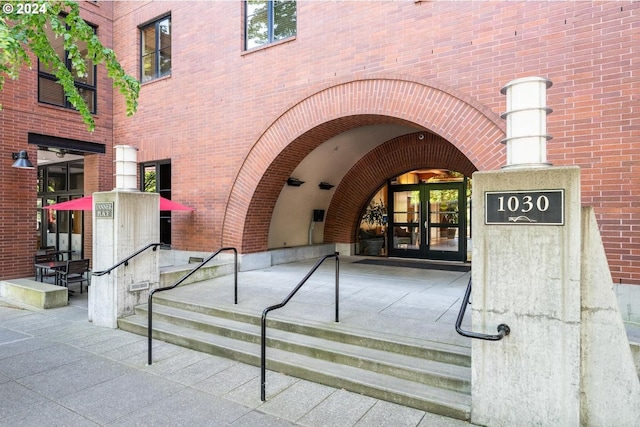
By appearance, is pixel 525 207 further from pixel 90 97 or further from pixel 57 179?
pixel 57 179

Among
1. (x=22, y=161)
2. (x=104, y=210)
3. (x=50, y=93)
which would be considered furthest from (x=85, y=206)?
(x=50, y=93)

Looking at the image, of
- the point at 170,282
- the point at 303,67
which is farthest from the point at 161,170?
the point at 303,67

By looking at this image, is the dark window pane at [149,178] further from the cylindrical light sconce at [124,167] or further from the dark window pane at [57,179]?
the dark window pane at [57,179]

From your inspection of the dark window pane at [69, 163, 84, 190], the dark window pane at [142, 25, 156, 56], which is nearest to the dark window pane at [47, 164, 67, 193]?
the dark window pane at [69, 163, 84, 190]

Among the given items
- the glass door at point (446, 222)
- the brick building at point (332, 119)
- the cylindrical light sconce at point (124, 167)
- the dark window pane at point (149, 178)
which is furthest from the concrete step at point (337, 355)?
the glass door at point (446, 222)

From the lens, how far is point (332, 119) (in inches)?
271

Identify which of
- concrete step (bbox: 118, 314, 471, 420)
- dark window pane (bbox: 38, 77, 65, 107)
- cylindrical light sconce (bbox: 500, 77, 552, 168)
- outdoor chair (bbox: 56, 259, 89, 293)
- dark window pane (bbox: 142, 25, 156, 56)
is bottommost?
concrete step (bbox: 118, 314, 471, 420)

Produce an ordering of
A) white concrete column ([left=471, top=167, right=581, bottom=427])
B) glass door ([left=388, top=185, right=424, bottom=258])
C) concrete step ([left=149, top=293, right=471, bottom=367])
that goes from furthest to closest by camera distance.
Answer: glass door ([left=388, top=185, right=424, bottom=258])
concrete step ([left=149, top=293, right=471, bottom=367])
white concrete column ([left=471, top=167, right=581, bottom=427])

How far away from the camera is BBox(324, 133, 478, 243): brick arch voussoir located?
9.58 m

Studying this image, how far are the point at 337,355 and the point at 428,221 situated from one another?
729 cm

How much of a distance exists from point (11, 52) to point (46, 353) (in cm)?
354

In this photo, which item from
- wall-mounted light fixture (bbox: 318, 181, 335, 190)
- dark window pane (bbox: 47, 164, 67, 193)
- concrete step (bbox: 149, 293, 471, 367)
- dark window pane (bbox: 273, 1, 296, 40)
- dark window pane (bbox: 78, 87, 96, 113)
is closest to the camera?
concrete step (bbox: 149, 293, 471, 367)

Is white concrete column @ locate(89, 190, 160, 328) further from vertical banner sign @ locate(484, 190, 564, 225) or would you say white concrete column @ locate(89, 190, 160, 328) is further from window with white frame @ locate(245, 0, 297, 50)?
vertical banner sign @ locate(484, 190, 564, 225)

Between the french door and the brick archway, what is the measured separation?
11.8 feet
